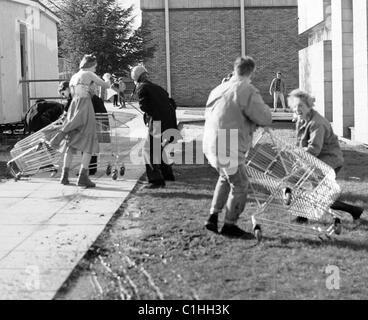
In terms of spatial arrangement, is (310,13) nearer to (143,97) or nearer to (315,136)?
(143,97)

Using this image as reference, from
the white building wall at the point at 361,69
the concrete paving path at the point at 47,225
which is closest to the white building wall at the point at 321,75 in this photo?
the white building wall at the point at 361,69

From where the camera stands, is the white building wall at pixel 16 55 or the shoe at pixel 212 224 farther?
the white building wall at pixel 16 55

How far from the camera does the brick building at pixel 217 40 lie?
38.7m

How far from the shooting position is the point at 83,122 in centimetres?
1014

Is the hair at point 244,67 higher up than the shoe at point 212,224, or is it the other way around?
the hair at point 244,67

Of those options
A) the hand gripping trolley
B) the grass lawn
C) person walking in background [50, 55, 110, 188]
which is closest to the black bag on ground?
person walking in background [50, 55, 110, 188]

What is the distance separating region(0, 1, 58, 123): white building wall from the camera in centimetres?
1653

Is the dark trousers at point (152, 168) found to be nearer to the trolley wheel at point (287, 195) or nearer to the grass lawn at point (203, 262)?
the grass lawn at point (203, 262)

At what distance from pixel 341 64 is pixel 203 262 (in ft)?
37.3

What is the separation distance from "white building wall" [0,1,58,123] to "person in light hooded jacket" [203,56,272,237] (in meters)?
10.6

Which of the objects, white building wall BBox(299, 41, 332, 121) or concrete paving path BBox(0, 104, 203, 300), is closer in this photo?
concrete paving path BBox(0, 104, 203, 300)

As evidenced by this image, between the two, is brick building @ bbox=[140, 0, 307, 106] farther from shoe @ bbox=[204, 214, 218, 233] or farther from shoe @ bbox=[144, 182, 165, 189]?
shoe @ bbox=[204, 214, 218, 233]

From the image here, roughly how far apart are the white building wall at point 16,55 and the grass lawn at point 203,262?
9340mm

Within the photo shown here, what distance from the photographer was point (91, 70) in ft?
34.1
